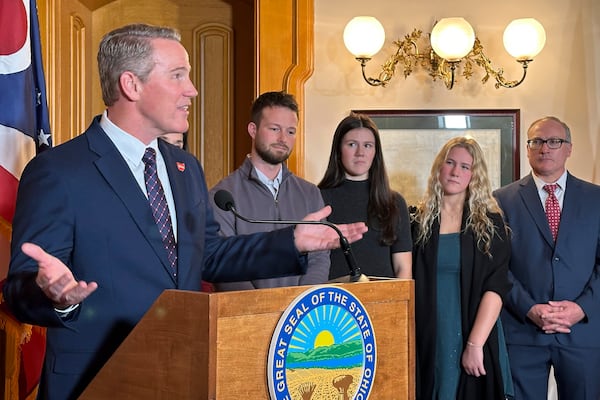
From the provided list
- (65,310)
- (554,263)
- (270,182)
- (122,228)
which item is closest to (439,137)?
(554,263)

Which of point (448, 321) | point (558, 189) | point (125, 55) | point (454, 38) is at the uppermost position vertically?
point (454, 38)

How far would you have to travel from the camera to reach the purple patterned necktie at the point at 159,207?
2166mm

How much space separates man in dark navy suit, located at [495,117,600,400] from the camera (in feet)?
13.0

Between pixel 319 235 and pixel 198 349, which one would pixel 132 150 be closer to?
pixel 319 235

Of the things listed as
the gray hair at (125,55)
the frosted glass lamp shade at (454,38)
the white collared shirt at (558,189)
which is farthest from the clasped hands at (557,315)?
the gray hair at (125,55)

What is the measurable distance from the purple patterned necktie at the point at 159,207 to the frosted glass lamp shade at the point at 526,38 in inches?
127

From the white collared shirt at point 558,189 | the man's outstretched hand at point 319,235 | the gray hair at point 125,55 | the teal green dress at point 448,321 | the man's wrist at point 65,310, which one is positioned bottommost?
the teal green dress at point 448,321

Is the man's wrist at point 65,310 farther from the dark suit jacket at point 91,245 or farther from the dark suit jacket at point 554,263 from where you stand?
→ the dark suit jacket at point 554,263

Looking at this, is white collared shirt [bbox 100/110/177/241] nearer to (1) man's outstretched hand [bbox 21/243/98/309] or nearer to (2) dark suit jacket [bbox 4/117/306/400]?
(2) dark suit jacket [bbox 4/117/306/400]

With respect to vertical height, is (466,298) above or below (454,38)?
below

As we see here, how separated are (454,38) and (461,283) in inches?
64.2

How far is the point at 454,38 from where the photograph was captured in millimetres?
4902

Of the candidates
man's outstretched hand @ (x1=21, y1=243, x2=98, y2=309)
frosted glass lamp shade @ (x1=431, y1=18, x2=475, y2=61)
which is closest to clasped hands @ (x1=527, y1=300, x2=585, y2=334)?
frosted glass lamp shade @ (x1=431, y1=18, x2=475, y2=61)

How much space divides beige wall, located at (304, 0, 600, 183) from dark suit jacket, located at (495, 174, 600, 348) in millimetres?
1105
